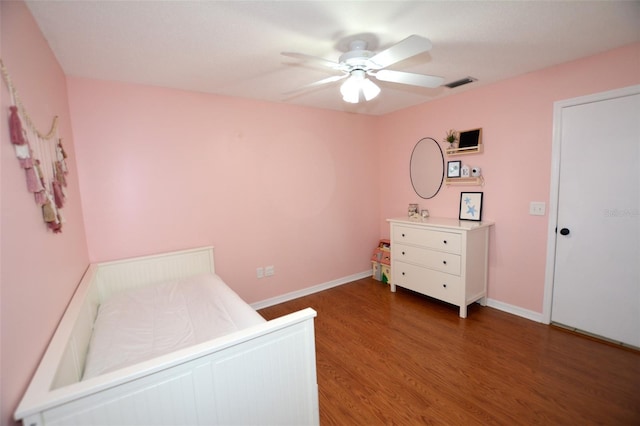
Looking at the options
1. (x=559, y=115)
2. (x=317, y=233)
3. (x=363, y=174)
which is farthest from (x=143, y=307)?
(x=559, y=115)

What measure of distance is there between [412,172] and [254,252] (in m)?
2.24

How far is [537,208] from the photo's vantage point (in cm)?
265

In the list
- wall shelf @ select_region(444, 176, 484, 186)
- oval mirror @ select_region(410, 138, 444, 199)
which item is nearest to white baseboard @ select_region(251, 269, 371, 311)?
oval mirror @ select_region(410, 138, 444, 199)

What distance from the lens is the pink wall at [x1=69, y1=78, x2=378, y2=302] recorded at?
95.5 inches

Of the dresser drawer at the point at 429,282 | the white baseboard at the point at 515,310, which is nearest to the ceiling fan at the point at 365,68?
the dresser drawer at the point at 429,282

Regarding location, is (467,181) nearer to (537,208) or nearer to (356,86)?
(537,208)

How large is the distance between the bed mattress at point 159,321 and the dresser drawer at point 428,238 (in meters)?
2.05

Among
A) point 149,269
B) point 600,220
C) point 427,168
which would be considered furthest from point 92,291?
point 600,220

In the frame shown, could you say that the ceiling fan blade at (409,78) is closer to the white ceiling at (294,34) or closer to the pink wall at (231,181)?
the white ceiling at (294,34)

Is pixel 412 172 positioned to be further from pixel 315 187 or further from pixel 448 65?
pixel 448 65

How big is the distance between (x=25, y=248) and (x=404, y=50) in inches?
74.7

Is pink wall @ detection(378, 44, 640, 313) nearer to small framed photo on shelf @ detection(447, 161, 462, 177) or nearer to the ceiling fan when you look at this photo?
small framed photo on shelf @ detection(447, 161, 462, 177)

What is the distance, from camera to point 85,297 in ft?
5.78

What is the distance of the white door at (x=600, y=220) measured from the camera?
7.11 ft
